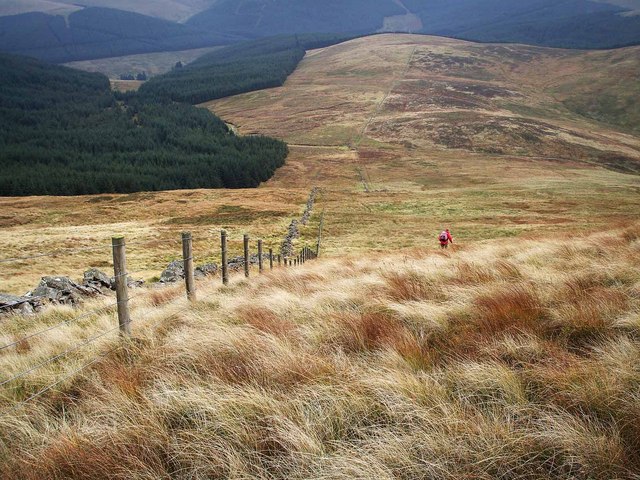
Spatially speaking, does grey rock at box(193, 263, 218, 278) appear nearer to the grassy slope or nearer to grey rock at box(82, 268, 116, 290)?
grey rock at box(82, 268, 116, 290)

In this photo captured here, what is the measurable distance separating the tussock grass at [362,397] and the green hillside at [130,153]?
9249 centimetres

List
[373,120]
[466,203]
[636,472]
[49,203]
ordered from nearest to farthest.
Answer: [636,472]
[466,203]
[49,203]
[373,120]

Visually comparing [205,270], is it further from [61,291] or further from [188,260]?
[188,260]

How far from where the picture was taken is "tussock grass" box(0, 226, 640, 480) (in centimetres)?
246

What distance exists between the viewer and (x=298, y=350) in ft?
13.5

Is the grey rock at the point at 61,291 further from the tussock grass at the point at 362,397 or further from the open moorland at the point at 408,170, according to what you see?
the open moorland at the point at 408,170

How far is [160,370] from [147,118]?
167250mm

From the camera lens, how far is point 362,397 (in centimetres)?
309

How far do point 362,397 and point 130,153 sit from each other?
123765 millimetres

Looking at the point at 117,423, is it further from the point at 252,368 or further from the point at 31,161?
the point at 31,161

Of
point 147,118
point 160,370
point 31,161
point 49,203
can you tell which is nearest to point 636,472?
point 160,370

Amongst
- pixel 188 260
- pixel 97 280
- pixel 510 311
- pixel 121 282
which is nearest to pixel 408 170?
pixel 97 280

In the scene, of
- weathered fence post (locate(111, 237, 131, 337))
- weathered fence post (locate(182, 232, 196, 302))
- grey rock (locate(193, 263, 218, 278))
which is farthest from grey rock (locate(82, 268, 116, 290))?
weathered fence post (locate(111, 237, 131, 337))

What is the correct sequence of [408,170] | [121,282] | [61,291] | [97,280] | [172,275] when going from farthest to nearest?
[408,170] < [172,275] < [97,280] < [61,291] < [121,282]
